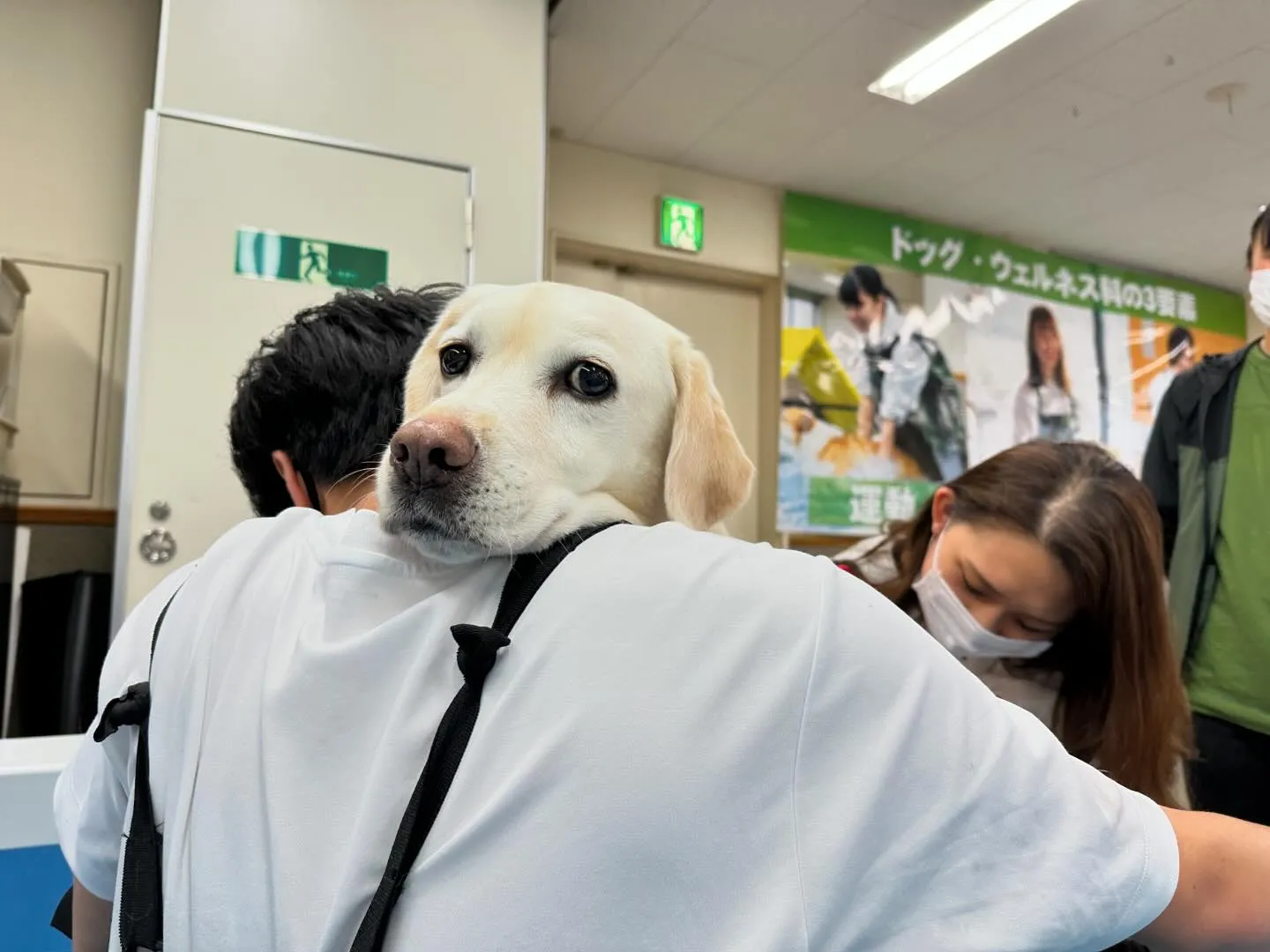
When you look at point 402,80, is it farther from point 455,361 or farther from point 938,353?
point 938,353

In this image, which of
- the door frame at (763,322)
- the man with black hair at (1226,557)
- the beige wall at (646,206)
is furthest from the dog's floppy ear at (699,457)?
the door frame at (763,322)

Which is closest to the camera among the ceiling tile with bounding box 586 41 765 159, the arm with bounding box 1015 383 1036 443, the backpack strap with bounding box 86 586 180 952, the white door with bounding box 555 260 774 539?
the backpack strap with bounding box 86 586 180 952

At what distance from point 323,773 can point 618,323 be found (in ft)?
1.57

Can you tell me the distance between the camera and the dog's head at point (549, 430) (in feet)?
2.10

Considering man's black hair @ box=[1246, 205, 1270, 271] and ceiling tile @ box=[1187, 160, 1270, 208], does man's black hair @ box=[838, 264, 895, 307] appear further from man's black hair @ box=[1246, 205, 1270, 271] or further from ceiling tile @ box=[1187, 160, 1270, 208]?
man's black hair @ box=[1246, 205, 1270, 271]

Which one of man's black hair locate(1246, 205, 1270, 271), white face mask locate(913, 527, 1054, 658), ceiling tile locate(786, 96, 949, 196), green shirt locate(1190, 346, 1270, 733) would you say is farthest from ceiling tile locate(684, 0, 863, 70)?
white face mask locate(913, 527, 1054, 658)

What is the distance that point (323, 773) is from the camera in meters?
0.54

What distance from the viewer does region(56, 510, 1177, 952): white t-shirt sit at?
1.56 ft

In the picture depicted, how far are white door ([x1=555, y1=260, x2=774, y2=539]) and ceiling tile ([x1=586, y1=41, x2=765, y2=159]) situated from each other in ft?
1.81

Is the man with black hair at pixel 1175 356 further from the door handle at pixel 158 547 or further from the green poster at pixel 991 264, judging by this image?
the door handle at pixel 158 547

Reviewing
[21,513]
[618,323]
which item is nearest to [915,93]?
[618,323]

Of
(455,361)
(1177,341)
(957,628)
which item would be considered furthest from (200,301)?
(1177,341)

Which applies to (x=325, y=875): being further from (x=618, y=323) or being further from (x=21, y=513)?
(x=21, y=513)

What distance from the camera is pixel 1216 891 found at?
0.56m
